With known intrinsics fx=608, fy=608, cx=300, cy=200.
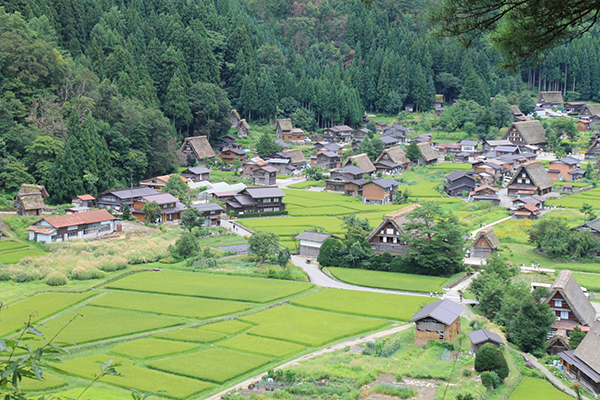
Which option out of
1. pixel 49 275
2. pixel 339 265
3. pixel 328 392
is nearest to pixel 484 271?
pixel 339 265

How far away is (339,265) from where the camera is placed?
116ft

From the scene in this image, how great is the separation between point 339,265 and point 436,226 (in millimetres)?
6100

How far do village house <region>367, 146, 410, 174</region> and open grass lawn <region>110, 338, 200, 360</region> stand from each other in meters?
41.6

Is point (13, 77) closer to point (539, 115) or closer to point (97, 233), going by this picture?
point (97, 233)

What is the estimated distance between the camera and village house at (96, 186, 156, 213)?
45.1 meters

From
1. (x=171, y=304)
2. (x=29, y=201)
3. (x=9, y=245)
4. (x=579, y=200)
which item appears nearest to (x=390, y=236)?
(x=171, y=304)

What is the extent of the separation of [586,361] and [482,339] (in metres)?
3.43

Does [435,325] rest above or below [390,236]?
below

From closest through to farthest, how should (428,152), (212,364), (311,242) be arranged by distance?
(212,364) < (311,242) < (428,152)

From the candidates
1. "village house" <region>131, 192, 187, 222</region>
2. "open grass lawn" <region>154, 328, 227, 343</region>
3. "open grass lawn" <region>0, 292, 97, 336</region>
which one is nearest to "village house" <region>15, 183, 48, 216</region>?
"village house" <region>131, 192, 187, 222</region>

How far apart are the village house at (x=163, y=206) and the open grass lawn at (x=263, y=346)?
72.8 feet

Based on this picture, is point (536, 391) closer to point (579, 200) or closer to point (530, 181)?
point (579, 200)

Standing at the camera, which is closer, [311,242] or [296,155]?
[311,242]

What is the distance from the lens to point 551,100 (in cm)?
8531
